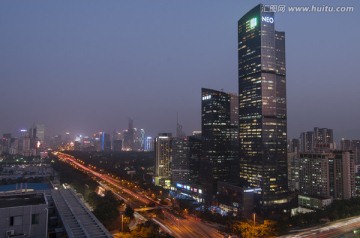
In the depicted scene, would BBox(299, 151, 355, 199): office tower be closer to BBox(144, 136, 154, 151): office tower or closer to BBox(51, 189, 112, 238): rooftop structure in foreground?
BBox(51, 189, 112, 238): rooftop structure in foreground

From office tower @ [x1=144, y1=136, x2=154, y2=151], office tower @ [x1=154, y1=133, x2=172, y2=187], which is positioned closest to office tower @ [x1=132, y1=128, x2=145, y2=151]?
office tower @ [x1=144, y1=136, x2=154, y2=151]

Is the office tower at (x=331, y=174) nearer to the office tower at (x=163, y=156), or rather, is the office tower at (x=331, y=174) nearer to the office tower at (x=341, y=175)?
the office tower at (x=341, y=175)

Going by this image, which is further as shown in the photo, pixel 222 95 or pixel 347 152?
pixel 222 95

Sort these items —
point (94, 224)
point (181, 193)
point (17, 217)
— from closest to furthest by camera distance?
point (17, 217) → point (94, 224) → point (181, 193)

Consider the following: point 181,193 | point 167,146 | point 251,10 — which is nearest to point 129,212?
point 181,193

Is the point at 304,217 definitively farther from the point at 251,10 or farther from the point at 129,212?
the point at 251,10

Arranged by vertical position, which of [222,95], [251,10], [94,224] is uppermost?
[251,10]

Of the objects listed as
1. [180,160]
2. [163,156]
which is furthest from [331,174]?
[163,156]

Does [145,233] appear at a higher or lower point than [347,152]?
lower
